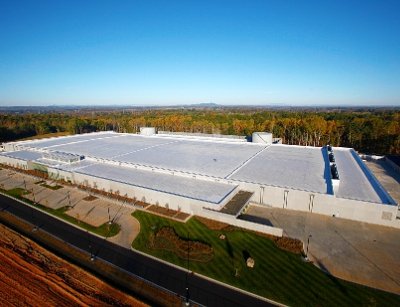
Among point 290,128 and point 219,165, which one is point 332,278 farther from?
point 290,128

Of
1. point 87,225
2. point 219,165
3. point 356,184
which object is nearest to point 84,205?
point 87,225

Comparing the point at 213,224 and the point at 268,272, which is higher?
the point at 213,224

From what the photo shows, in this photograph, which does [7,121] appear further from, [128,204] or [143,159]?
[128,204]

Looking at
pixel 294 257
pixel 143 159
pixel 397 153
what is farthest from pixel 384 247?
pixel 397 153

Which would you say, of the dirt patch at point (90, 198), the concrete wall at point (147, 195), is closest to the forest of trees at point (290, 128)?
the concrete wall at point (147, 195)

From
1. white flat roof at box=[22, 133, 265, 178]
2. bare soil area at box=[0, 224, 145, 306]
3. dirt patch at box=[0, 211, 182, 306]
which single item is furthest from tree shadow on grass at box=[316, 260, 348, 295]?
white flat roof at box=[22, 133, 265, 178]
